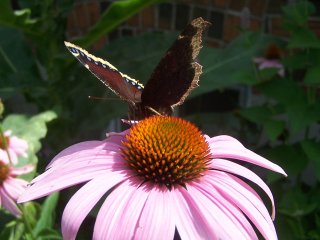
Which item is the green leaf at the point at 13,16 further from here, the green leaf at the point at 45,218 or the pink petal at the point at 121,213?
the pink petal at the point at 121,213

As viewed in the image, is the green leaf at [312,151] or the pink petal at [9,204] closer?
the pink petal at [9,204]

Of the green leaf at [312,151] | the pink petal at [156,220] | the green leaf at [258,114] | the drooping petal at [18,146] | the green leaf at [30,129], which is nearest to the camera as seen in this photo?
the pink petal at [156,220]

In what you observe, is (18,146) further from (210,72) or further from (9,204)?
(210,72)

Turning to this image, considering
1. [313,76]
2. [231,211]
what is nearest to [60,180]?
[231,211]

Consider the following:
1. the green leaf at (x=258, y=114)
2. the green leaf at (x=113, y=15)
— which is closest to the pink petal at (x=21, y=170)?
the green leaf at (x=113, y=15)

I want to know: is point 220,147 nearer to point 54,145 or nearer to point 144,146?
point 144,146

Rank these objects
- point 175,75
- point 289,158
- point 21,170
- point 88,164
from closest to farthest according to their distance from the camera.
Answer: point 88,164 < point 175,75 < point 21,170 < point 289,158

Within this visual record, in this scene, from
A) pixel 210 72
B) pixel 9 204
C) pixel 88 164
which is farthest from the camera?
pixel 210 72
